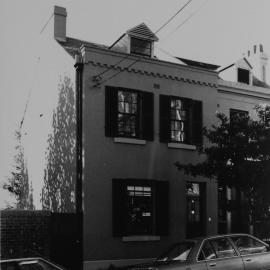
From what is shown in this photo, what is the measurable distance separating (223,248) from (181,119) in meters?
8.35

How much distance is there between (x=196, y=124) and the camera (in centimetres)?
1853

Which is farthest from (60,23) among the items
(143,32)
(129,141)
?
(129,141)

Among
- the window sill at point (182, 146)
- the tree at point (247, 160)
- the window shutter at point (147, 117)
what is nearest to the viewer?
the tree at point (247, 160)

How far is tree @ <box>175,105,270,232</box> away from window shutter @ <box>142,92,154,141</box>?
8.56ft

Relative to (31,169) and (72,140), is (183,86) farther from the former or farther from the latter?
(31,169)

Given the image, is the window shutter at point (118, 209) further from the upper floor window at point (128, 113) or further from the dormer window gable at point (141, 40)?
the dormer window gable at point (141, 40)

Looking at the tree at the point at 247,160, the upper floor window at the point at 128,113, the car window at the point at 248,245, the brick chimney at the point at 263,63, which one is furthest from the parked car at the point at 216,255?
the brick chimney at the point at 263,63

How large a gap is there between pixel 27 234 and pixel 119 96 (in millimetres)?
5708

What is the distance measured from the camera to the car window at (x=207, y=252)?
10250 mm

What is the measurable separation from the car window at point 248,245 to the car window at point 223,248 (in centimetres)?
23

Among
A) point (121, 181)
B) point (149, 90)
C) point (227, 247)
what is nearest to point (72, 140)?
point (121, 181)

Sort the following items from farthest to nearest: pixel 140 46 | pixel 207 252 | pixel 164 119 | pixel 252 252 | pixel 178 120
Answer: pixel 140 46, pixel 178 120, pixel 164 119, pixel 252 252, pixel 207 252

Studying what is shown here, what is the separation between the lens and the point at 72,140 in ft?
56.0

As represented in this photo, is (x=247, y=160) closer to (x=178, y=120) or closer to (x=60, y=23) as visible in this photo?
(x=178, y=120)
